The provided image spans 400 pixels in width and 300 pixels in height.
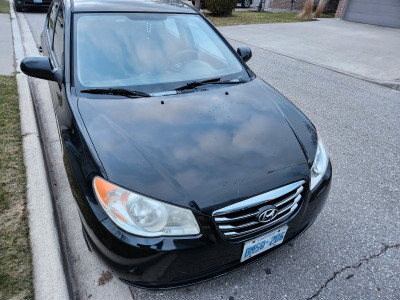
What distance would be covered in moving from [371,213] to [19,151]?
10.9ft

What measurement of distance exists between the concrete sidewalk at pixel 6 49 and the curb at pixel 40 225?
235 cm

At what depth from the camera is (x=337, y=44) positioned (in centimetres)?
896

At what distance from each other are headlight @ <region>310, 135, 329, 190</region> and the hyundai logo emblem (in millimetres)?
353

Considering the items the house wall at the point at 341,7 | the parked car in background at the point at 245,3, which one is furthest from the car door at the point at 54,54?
the parked car in background at the point at 245,3

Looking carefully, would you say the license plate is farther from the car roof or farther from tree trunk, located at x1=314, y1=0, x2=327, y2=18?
tree trunk, located at x1=314, y1=0, x2=327, y2=18

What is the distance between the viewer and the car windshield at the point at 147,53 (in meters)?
2.23

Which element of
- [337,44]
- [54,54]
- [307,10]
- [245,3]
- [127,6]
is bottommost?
[337,44]

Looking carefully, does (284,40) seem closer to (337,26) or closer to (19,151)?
(337,26)

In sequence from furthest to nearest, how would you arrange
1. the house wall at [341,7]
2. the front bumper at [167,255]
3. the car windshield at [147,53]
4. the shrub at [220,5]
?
the house wall at [341,7] < the shrub at [220,5] < the car windshield at [147,53] < the front bumper at [167,255]

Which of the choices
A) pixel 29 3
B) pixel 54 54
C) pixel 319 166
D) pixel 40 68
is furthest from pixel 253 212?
pixel 29 3

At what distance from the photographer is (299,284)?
1890 millimetres

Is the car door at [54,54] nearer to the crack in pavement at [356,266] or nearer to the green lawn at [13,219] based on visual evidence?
the green lawn at [13,219]

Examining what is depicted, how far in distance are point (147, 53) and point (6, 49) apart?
18.4 feet

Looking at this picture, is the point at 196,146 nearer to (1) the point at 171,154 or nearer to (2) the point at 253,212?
(1) the point at 171,154
